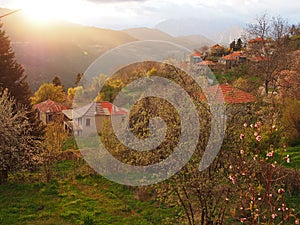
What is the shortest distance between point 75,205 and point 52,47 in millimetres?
69029

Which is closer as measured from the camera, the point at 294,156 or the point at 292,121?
the point at 294,156

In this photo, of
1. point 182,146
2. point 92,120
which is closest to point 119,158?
point 182,146

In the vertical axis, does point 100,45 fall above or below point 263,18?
above

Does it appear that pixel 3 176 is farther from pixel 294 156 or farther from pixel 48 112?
pixel 48 112

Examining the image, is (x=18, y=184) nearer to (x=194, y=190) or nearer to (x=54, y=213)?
(x=54, y=213)

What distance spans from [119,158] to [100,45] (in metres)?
76.9

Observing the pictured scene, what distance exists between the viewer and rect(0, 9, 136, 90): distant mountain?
63397mm

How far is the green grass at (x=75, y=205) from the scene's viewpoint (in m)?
9.70

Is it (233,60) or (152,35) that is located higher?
(152,35)

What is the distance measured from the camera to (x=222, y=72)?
35.7m

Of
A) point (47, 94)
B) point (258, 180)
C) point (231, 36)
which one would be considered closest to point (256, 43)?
point (231, 36)

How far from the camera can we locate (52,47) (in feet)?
245

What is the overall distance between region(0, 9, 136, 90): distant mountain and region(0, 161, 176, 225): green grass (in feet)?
153

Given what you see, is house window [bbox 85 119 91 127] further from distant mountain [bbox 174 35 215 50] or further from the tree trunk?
distant mountain [bbox 174 35 215 50]
